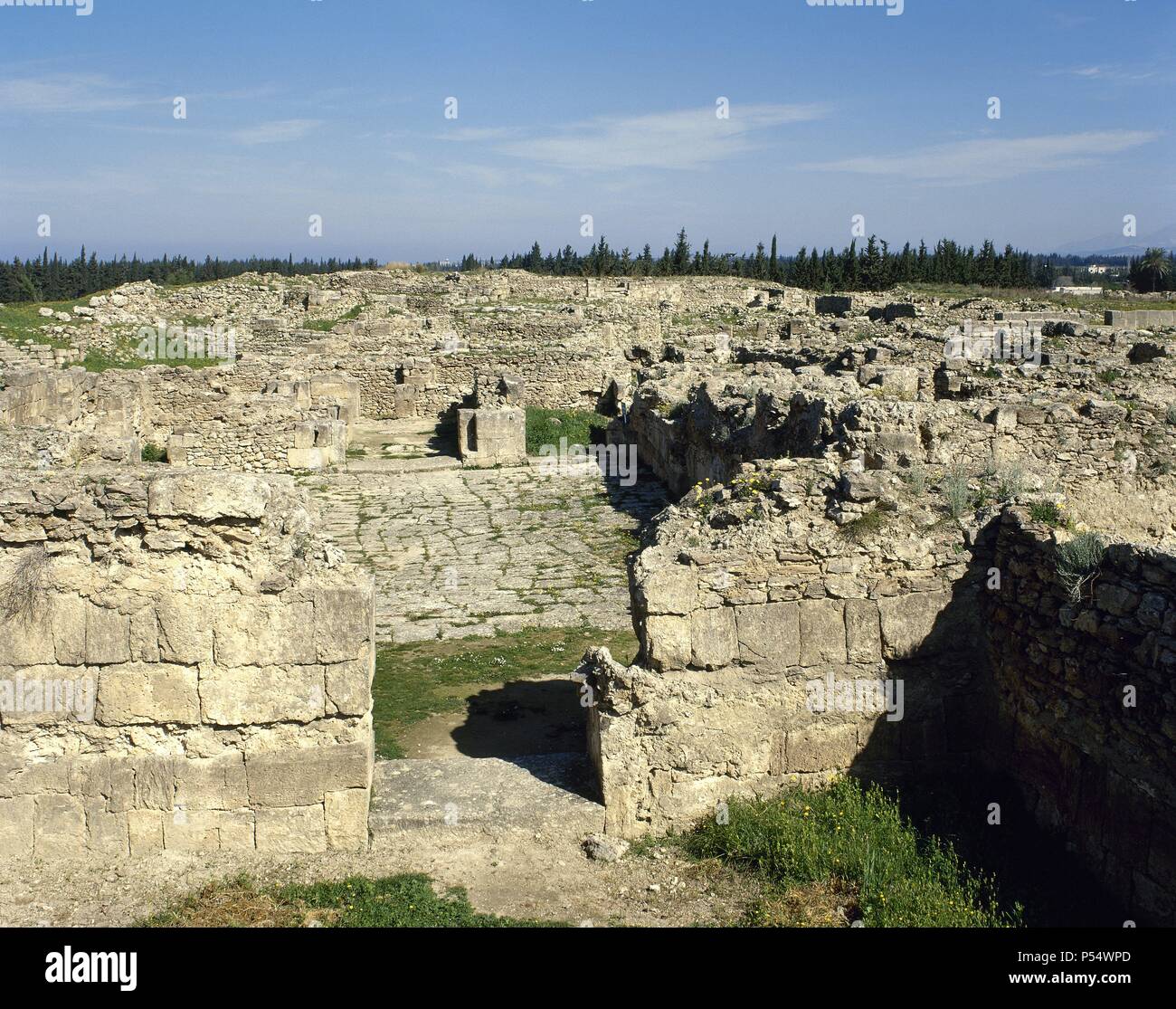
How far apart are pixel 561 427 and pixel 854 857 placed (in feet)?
55.5

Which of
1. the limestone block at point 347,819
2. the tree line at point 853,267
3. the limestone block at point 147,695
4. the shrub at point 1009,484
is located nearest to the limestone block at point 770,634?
the shrub at point 1009,484

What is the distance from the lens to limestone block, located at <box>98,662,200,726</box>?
17.3ft

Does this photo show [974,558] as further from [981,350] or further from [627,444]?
[981,350]

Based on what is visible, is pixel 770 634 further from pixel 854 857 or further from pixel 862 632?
pixel 854 857

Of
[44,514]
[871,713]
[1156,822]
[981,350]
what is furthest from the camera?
[981,350]

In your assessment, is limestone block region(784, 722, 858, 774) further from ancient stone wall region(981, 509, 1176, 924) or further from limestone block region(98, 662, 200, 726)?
limestone block region(98, 662, 200, 726)

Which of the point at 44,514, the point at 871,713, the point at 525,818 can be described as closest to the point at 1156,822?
the point at 871,713

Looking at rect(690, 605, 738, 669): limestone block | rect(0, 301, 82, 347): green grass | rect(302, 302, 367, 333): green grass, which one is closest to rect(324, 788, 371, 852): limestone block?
rect(690, 605, 738, 669): limestone block

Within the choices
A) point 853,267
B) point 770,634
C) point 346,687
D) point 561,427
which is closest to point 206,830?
point 346,687

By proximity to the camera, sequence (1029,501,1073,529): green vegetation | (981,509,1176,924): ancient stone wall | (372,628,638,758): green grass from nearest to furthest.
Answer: (981,509,1176,924): ancient stone wall → (1029,501,1073,529): green vegetation → (372,628,638,758): green grass

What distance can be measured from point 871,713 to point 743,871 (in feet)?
4.54

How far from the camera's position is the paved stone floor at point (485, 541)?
1038 centimetres

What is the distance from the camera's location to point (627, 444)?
19.3m

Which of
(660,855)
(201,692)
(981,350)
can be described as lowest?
(660,855)
